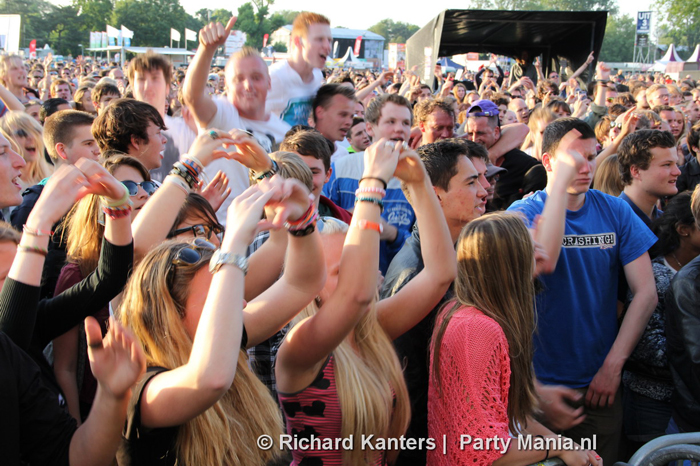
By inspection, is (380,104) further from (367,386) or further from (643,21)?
(643,21)

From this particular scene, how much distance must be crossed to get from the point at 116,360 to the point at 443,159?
2.04 metres

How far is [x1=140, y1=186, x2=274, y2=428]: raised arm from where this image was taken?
143 centimetres

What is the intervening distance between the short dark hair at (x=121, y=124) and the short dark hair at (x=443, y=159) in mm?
1795

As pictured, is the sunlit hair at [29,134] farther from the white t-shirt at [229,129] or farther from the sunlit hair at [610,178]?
the sunlit hair at [610,178]

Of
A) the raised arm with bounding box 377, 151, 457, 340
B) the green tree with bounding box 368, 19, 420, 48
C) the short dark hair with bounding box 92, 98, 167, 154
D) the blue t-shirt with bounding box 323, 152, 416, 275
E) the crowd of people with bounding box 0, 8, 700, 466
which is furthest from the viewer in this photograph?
the green tree with bounding box 368, 19, 420, 48

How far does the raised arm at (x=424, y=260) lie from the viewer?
206 cm

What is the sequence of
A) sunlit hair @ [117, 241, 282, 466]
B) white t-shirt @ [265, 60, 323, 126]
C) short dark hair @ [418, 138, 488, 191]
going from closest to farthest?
1. sunlit hair @ [117, 241, 282, 466]
2. short dark hair @ [418, 138, 488, 191]
3. white t-shirt @ [265, 60, 323, 126]

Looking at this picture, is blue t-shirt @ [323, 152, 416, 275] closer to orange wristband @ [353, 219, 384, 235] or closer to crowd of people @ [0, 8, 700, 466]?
crowd of people @ [0, 8, 700, 466]

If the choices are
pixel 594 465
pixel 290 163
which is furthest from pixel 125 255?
pixel 594 465

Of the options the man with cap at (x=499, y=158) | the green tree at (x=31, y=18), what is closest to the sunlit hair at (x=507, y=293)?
the man with cap at (x=499, y=158)

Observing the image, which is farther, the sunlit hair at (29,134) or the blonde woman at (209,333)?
the sunlit hair at (29,134)

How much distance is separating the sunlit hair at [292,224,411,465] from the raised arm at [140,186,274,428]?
1.92 feet

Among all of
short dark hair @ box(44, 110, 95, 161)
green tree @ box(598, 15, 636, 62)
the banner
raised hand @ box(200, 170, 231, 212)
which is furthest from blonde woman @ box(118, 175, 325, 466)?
green tree @ box(598, 15, 636, 62)

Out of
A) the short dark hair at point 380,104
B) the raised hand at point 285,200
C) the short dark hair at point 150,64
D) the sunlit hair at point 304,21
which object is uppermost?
the sunlit hair at point 304,21
